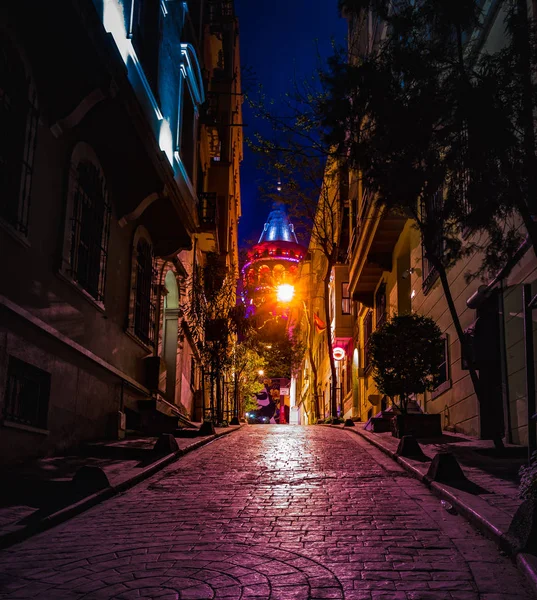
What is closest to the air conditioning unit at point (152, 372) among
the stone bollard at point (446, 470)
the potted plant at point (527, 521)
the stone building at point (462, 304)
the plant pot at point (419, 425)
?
the plant pot at point (419, 425)

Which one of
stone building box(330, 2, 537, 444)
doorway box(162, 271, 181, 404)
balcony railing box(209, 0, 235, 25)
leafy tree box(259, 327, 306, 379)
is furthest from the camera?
leafy tree box(259, 327, 306, 379)

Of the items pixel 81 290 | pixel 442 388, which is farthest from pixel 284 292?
pixel 81 290

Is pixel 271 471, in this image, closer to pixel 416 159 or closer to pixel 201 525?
pixel 201 525

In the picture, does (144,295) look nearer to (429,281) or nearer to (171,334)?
(171,334)

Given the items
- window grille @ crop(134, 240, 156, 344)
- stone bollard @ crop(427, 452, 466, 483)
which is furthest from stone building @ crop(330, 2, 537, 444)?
window grille @ crop(134, 240, 156, 344)

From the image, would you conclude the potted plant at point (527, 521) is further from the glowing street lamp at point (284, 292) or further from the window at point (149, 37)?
the glowing street lamp at point (284, 292)

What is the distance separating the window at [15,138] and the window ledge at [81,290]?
4.92 ft

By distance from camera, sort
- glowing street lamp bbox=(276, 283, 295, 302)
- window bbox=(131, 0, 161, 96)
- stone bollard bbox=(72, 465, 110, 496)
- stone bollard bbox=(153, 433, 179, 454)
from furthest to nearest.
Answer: glowing street lamp bbox=(276, 283, 295, 302) → window bbox=(131, 0, 161, 96) → stone bollard bbox=(153, 433, 179, 454) → stone bollard bbox=(72, 465, 110, 496)

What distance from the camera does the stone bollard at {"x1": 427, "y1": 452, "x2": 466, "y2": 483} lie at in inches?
321

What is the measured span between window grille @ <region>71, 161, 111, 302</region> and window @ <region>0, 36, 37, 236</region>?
2.14m

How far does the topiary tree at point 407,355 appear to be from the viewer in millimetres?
14656

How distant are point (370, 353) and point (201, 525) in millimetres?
9512

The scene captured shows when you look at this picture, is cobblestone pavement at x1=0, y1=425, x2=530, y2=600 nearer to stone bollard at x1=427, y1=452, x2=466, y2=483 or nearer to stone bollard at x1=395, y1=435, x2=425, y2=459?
stone bollard at x1=427, y1=452, x2=466, y2=483

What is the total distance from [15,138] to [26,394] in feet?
11.7
